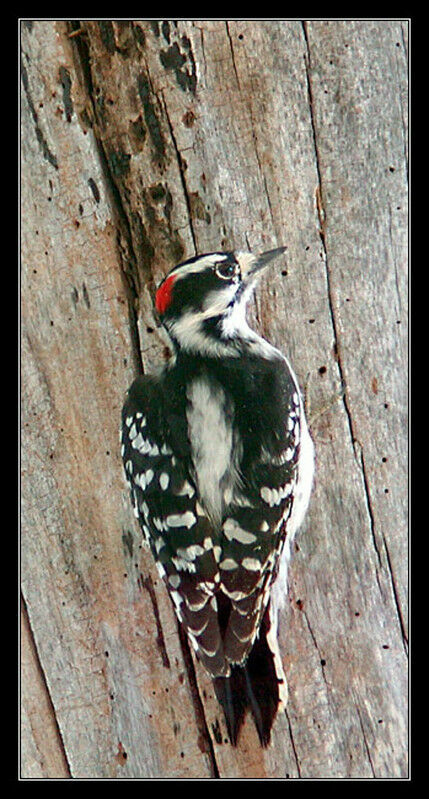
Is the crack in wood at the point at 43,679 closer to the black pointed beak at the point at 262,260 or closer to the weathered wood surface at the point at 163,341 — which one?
the weathered wood surface at the point at 163,341

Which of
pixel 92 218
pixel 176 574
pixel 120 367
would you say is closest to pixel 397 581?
pixel 176 574

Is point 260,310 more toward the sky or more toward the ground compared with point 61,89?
more toward the ground

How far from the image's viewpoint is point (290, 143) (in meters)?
2.33

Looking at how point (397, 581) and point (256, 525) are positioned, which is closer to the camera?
point (256, 525)

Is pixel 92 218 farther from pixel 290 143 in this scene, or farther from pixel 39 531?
pixel 39 531

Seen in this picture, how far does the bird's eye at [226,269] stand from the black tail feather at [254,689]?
102 centimetres

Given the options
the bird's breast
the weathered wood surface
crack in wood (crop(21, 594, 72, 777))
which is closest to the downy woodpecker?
the bird's breast

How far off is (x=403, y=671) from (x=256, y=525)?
0.76 metres

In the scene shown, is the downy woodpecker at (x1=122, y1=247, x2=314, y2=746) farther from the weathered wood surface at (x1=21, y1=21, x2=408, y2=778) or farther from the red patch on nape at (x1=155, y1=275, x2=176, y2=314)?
the weathered wood surface at (x1=21, y1=21, x2=408, y2=778)

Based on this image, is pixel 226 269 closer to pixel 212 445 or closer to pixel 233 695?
pixel 212 445

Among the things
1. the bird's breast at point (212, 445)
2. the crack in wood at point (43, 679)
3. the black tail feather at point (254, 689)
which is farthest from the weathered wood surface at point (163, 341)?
the bird's breast at point (212, 445)

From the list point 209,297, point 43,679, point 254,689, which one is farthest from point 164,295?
point 43,679

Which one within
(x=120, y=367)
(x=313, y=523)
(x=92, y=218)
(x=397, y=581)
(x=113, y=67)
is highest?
(x=113, y=67)

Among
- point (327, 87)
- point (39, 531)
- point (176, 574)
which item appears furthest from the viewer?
point (39, 531)
